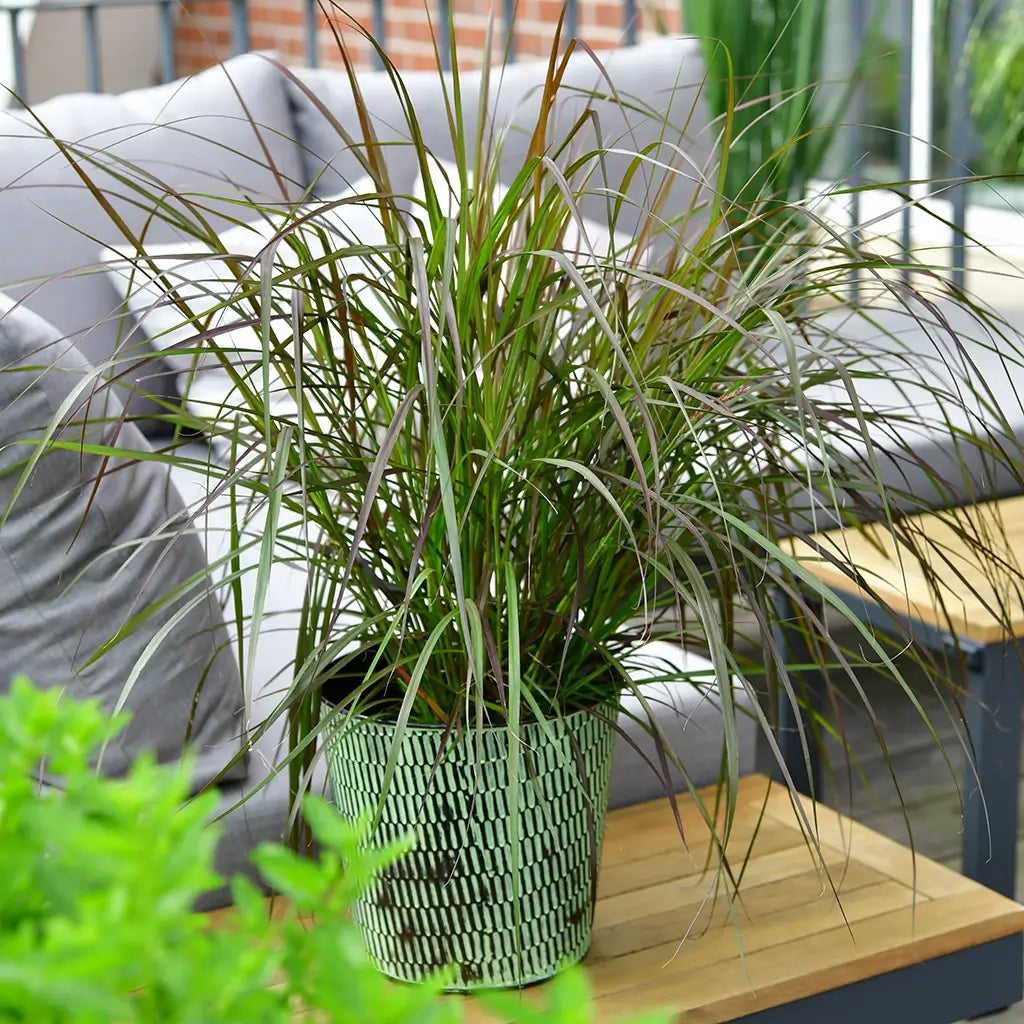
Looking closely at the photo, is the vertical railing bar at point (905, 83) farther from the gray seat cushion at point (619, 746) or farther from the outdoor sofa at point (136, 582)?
the gray seat cushion at point (619, 746)

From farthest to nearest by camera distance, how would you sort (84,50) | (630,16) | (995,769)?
(84,50)
(630,16)
(995,769)

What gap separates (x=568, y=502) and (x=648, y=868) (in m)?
0.40

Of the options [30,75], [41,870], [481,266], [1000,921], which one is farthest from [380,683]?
[30,75]

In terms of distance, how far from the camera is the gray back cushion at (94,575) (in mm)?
1007

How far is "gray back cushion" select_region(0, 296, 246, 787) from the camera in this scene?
1007 mm

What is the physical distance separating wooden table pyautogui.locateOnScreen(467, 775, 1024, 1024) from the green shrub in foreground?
0.67m

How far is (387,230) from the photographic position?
2.77 ft

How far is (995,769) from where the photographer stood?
58.1 inches

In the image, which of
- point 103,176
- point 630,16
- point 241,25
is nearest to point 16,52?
point 241,25

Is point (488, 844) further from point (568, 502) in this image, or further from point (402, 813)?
point (568, 502)

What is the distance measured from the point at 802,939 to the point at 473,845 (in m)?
0.28

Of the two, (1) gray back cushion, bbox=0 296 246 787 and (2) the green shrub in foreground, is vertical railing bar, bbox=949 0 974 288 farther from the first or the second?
(2) the green shrub in foreground

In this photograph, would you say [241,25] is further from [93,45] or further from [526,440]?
[526,440]

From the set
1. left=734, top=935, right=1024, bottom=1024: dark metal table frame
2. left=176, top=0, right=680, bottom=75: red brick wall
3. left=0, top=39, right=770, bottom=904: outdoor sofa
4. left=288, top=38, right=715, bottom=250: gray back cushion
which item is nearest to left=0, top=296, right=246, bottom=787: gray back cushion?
left=0, top=39, right=770, bottom=904: outdoor sofa
